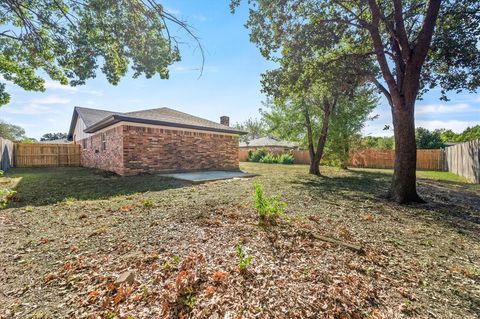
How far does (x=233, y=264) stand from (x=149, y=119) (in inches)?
346

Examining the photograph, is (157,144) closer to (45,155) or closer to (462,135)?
(45,155)

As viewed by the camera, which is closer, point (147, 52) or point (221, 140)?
point (147, 52)

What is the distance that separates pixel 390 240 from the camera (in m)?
3.05

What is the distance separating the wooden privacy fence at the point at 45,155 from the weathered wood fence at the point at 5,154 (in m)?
0.81

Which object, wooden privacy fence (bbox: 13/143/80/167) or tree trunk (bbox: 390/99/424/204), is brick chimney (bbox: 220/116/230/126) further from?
tree trunk (bbox: 390/99/424/204)

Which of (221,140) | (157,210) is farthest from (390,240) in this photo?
(221,140)

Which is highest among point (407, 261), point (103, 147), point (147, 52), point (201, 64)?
point (147, 52)

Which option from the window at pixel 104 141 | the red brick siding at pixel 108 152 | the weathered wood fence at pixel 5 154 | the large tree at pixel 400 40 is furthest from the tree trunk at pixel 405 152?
the weathered wood fence at pixel 5 154

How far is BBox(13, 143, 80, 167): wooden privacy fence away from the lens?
15094 mm

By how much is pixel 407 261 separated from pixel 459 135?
37458 millimetres

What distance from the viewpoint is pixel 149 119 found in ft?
31.4

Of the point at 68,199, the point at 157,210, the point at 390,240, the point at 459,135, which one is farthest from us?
the point at 459,135

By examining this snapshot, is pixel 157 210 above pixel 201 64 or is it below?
below

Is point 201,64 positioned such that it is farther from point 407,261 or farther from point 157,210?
point 407,261
